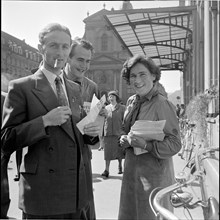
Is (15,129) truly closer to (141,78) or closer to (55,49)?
(55,49)

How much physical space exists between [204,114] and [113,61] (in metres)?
0.64

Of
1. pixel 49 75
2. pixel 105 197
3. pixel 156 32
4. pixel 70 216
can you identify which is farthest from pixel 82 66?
pixel 156 32

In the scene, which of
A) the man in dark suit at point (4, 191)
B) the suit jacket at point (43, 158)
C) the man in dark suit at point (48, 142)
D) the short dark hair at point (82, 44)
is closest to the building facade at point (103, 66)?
the short dark hair at point (82, 44)

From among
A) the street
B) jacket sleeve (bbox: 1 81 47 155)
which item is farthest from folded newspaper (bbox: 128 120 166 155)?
jacket sleeve (bbox: 1 81 47 155)

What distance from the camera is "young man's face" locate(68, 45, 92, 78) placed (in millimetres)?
1311

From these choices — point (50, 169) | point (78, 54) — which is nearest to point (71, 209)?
point (50, 169)

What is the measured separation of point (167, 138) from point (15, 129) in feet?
1.93

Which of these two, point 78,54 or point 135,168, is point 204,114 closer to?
point 135,168

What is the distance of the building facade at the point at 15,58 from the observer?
Answer: 2.45ft

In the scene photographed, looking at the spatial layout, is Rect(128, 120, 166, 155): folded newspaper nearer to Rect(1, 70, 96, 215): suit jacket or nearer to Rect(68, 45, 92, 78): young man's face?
Rect(1, 70, 96, 215): suit jacket

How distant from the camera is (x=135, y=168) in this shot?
3.82ft

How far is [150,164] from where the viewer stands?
1.15 meters

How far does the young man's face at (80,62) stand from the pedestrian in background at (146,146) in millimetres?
235

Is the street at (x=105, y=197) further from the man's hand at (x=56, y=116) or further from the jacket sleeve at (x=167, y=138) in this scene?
the man's hand at (x=56, y=116)
